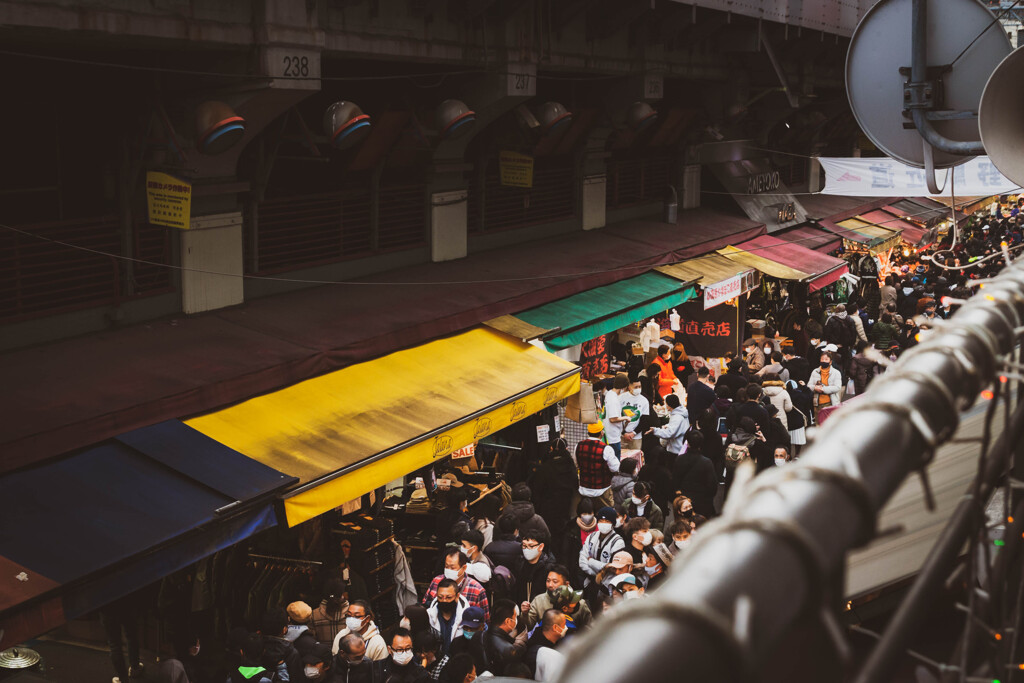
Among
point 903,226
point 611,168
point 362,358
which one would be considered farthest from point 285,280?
point 903,226

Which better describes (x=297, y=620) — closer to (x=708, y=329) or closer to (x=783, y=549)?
(x=783, y=549)

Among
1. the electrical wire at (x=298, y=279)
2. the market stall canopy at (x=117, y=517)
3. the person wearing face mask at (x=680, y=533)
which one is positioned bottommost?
the person wearing face mask at (x=680, y=533)

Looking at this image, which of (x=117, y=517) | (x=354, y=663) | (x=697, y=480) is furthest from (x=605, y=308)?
(x=117, y=517)

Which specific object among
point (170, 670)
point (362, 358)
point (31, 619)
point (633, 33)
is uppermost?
point (633, 33)

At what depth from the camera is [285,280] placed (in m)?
12.4

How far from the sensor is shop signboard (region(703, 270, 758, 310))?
1695cm

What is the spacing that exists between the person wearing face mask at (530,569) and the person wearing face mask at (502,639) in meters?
1.35

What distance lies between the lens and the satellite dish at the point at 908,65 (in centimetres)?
695

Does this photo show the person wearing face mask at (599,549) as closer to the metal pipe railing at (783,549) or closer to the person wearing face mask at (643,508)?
the person wearing face mask at (643,508)

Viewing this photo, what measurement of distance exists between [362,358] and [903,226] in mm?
21035

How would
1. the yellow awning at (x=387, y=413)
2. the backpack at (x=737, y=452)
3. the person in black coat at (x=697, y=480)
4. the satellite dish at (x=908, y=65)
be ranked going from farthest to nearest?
the backpack at (x=737, y=452)
the person in black coat at (x=697, y=480)
the yellow awning at (x=387, y=413)
the satellite dish at (x=908, y=65)

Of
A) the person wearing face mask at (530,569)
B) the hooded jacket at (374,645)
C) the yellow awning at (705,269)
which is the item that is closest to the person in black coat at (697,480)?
the person wearing face mask at (530,569)

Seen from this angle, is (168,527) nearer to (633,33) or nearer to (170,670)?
(170,670)

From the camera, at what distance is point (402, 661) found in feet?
25.9
